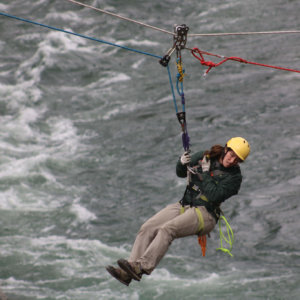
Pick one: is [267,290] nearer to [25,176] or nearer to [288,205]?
[288,205]

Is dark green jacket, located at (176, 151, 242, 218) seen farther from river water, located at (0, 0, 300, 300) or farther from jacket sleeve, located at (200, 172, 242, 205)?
river water, located at (0, 0, 300, 300)

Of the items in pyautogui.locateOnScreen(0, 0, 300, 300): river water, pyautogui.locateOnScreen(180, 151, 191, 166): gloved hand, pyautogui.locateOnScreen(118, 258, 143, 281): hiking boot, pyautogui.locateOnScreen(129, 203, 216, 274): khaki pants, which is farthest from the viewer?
pyautogui.locateOnScreen(0, 0, 300, 300): river water

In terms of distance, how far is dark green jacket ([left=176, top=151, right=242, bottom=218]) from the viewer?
7.42 m

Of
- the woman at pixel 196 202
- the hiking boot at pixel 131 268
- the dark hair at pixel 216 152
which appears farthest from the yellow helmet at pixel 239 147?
the hiking boot at pixel 131 268

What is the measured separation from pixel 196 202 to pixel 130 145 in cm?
1080

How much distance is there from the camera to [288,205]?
50.8 ft

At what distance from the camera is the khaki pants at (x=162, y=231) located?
7109 mm

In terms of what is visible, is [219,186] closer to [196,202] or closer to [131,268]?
[196,202]

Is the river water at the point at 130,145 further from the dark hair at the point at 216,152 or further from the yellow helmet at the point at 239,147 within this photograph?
the yellow helmet at the point at 239,147

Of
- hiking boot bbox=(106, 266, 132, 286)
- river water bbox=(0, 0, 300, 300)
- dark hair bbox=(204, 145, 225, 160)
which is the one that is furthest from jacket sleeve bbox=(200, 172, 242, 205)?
river water bbox=(0, 0, 300, 300)

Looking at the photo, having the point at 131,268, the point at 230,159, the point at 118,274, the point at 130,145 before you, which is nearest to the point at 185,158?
the point at 230,159

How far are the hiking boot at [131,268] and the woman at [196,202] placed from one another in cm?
6

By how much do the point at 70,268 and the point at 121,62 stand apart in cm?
999

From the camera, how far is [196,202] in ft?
25.1
